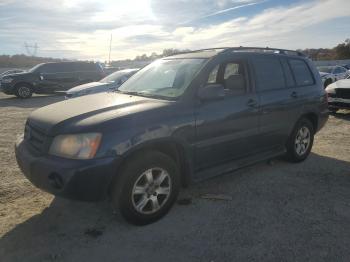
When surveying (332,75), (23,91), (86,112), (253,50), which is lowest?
(23,91)

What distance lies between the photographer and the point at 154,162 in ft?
12.6

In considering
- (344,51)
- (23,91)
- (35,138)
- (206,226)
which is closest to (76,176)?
(35,138)

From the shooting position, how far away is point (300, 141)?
20.1 feet

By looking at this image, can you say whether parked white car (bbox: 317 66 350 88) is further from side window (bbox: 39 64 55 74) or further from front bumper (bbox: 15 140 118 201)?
front bumper (bbox: 15 140 118 201)

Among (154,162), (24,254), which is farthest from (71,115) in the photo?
(24,254)

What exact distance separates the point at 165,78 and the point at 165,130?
44.2 inches

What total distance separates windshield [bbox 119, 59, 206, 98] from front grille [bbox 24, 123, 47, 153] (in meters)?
1.37

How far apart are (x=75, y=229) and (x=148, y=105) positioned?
154cm

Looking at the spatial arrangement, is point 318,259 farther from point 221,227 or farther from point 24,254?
point 24,254

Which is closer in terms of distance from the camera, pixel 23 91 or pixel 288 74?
pixel 288 74

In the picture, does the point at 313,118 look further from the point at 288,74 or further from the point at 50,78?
the point at 50,78

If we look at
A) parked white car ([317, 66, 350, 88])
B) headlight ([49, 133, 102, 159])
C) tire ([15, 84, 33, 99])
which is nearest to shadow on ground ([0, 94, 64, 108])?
tire ([15, 84, 33, 99])

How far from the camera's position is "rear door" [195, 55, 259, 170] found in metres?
4.30

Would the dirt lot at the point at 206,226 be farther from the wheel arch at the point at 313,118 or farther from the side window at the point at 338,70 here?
the side window at the point at 338,70
